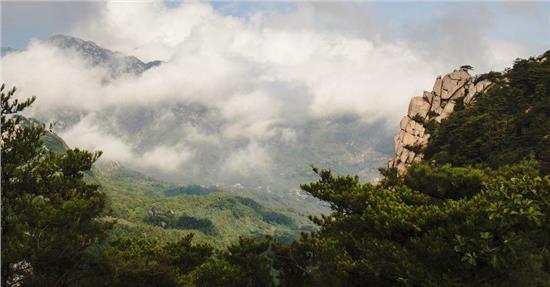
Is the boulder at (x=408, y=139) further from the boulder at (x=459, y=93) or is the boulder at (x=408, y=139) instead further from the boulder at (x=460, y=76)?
the boulder at (x=460, y=76)

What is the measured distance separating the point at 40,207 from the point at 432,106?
8521 cm

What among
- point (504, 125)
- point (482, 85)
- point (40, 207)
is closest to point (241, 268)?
point (40, 207)

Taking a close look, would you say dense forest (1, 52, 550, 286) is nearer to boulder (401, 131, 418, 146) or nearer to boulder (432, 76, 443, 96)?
boulder (401, 131, 418, 146)

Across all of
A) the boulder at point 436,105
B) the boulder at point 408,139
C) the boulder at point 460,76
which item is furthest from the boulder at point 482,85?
the boulder at point 408,139

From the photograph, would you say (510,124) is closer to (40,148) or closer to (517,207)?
(517,207)

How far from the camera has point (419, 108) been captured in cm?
10012

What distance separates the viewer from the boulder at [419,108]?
325ft

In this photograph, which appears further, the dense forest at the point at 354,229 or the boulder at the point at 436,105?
the boulder at the point at 436,105

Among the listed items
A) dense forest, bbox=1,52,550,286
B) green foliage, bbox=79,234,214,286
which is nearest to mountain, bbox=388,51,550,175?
dense forest, bbox=1,52,550,286

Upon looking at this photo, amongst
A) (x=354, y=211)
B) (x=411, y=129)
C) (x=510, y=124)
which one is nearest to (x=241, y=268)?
(x=354, y=211)

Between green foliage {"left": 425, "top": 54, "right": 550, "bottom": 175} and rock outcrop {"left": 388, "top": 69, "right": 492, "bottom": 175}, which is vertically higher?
rock outcrop {"left": 388, "top": 69, "right": 492, "bottom": 175}

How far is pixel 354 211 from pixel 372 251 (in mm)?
7937

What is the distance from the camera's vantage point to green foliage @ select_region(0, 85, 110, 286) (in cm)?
2956

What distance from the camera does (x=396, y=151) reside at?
98562 mm
